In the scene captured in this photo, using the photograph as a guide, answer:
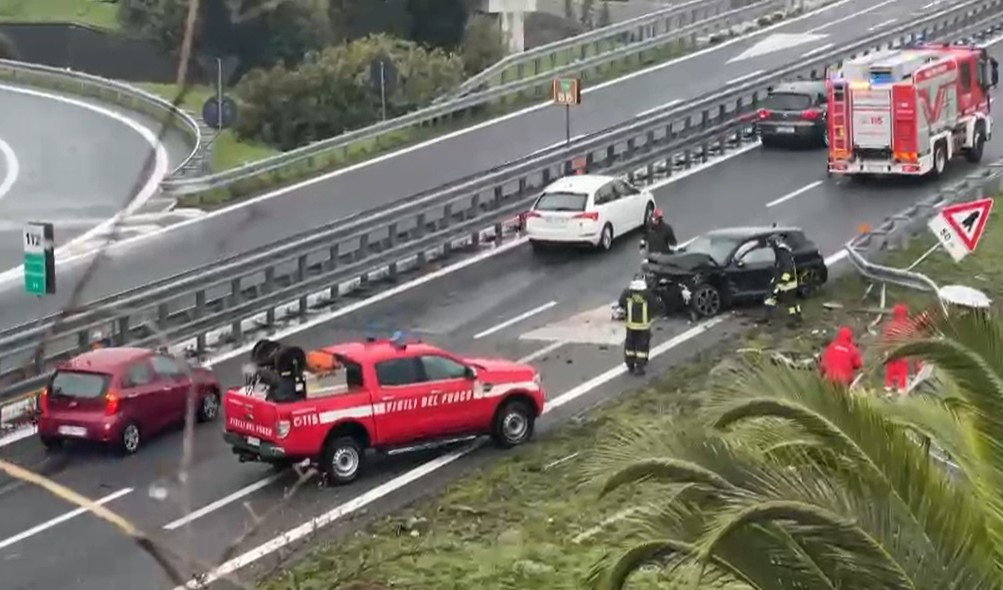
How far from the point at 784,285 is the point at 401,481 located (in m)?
8.27

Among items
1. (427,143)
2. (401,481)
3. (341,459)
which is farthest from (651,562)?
(427,143)

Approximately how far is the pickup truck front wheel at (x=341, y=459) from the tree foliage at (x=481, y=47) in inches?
1365

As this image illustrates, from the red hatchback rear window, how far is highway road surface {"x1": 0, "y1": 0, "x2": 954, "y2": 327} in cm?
123

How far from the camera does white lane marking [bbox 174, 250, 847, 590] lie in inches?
645

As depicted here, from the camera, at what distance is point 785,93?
37.8 meters

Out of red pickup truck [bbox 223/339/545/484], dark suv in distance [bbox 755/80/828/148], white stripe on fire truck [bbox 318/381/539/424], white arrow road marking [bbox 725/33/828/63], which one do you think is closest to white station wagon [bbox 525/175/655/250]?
dark suv in distance [bbox 755/80/828/148]

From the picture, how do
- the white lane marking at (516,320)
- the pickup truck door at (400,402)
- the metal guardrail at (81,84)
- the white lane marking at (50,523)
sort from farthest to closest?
the metal guardrail at (81,84) < the white lane marking at (516,320) < the pickup truck door at (400,402) < the white lane marking at (50,523)

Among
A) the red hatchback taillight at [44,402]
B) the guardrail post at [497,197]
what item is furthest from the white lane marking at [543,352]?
the guardrail post at [497,197]

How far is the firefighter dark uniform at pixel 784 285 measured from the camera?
2473 centimetres

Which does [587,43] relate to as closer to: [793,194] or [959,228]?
[793,194]

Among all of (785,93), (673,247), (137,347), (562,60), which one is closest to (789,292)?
(673,247)

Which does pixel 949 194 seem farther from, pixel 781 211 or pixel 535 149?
pixel 535 149

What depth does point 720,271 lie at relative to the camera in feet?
82.6

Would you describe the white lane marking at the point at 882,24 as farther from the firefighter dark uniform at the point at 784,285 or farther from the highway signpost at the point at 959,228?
the highway signpost at the point at 959,228
